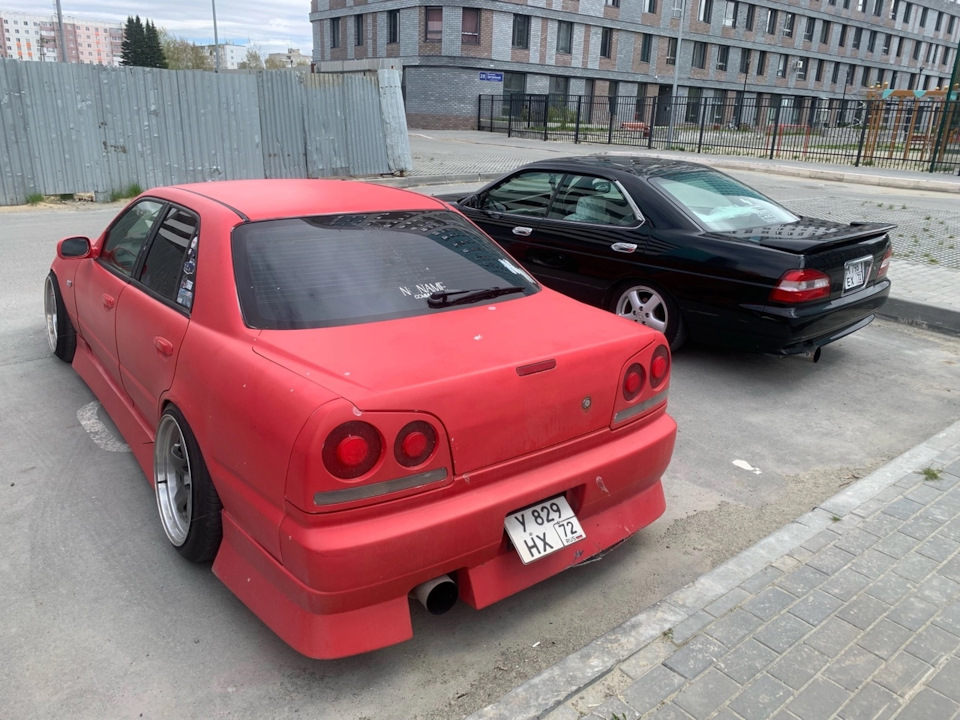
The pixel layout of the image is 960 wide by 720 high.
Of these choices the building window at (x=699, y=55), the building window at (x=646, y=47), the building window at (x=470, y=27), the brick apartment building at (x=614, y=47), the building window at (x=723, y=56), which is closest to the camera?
the building window at (x=470, y=27)

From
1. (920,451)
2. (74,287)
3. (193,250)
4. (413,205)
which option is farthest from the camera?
(74,287)

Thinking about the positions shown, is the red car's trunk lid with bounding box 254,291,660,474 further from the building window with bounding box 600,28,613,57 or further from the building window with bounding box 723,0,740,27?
the building window with bounding box 723,0,740,27

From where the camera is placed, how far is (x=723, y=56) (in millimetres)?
53844

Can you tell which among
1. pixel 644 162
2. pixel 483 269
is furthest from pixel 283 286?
pixel 644 162

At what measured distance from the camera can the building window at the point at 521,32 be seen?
43.2 m

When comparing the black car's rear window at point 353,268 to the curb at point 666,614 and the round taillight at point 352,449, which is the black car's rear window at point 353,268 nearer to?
the round taillight at point 352,449

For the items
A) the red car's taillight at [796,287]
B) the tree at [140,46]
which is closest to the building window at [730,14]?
the tree at [140,46]

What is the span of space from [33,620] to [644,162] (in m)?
5.62

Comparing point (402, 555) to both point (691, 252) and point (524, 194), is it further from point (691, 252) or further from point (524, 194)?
point (524, 194)

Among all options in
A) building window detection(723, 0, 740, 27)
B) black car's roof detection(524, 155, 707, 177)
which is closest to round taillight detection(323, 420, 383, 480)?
black car's roof detection(524, 155, 707, 177)

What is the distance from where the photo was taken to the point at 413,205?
3.89m

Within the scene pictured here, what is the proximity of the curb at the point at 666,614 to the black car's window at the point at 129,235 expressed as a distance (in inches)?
113

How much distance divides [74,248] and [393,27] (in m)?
44.6

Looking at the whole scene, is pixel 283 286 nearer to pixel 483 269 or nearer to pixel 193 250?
pixel 193 250
